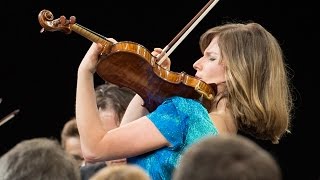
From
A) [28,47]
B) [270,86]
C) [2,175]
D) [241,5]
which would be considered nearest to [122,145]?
[270,86]

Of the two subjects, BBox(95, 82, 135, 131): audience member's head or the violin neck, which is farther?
BBox(95, 82, 135, 131): audience member's head

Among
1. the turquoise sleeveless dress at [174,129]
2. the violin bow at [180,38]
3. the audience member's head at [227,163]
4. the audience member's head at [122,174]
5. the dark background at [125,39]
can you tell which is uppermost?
the audience member's head at [227,163]

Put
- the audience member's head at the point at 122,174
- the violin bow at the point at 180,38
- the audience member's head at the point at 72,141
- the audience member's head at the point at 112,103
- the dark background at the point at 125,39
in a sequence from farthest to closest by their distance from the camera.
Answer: the dark background at the point at 125,39 < the audience member's head at the point at 72,141 < the audience member's head at the point at 112,103 < the violin bow at the point at 180,38 < the audience member's head at the point at 122,174

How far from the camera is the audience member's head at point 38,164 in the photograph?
6.09 ft

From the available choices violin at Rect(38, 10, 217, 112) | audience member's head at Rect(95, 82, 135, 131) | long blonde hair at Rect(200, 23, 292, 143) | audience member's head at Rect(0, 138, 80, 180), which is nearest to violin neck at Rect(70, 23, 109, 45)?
violin at Rect(38, 10, 217, 112)

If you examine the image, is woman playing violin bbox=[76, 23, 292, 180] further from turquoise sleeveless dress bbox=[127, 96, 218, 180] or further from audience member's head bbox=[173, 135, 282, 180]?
audience member's head bbox=[173, 135, 282, 180]

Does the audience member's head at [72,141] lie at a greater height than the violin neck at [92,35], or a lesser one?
lesser

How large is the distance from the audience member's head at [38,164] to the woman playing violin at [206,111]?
85 cm

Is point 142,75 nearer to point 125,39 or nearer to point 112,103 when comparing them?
point 112,103

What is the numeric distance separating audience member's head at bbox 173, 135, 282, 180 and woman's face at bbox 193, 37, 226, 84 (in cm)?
146

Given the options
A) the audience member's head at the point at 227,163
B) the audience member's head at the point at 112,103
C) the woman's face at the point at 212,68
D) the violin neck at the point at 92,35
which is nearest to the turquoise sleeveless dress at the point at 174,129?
the woman's face at the point at 212,68

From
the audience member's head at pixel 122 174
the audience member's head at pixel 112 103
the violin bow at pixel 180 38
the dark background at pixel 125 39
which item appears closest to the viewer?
the audience member's head at pixel 122 174

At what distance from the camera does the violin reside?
2811 mm

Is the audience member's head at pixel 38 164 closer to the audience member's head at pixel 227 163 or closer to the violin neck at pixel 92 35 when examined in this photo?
the audience member's head at pixel 227 163
